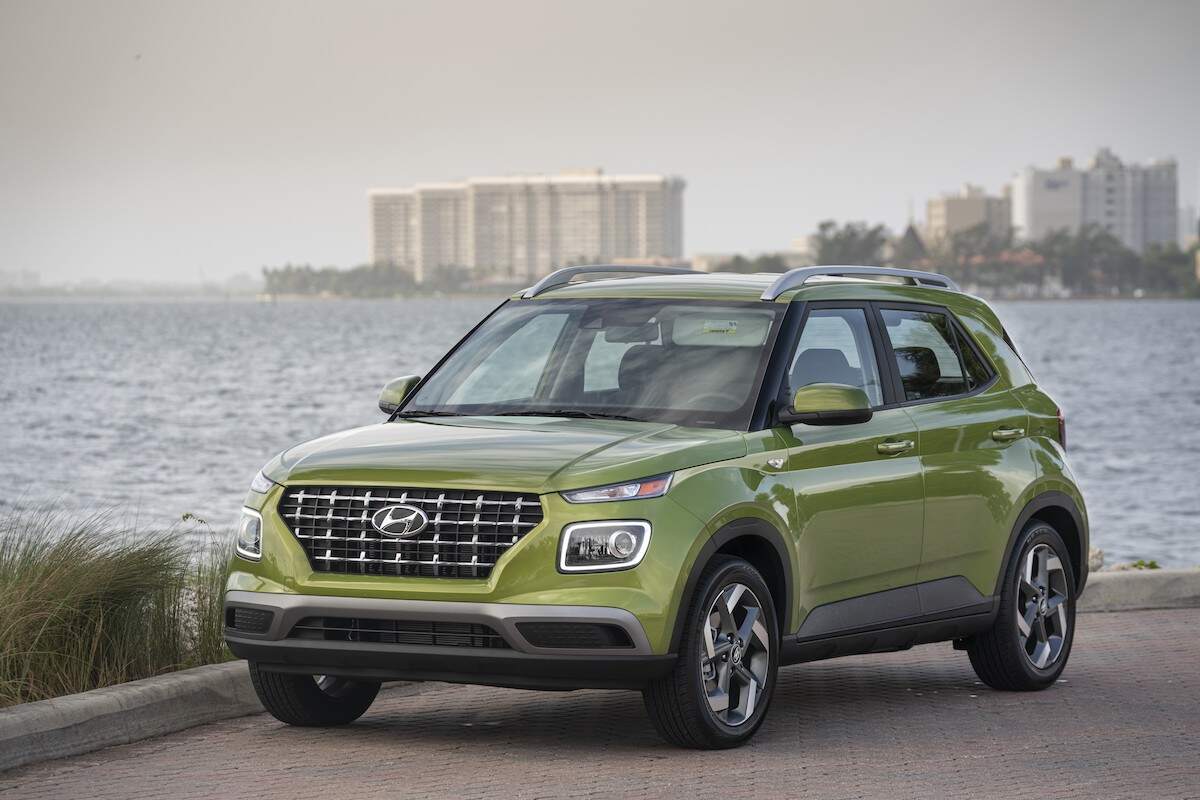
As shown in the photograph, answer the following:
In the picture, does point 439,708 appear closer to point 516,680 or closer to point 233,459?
point 516,680

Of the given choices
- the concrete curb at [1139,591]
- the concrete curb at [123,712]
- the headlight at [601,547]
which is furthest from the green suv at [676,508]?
the concrete curb at [1139,591]

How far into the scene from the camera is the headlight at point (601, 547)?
7.62m

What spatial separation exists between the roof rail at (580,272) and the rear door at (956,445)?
1.10m

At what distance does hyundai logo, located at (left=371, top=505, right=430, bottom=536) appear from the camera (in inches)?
305

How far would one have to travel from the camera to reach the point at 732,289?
909 cm

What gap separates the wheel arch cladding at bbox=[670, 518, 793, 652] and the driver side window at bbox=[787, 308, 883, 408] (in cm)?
78

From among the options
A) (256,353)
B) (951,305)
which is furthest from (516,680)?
(256,353)

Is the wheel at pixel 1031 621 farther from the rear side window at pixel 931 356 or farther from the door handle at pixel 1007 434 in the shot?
the rear side window at pixel 931 356

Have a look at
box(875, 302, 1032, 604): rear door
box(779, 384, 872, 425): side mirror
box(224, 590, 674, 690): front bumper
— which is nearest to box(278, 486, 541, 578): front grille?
box(224, 590, 674, 690): front bumper

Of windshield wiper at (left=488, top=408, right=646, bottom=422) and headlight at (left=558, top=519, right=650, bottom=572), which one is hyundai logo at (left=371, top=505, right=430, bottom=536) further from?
windshield wiper at (left=488, top=408, right=646, bottom=422)

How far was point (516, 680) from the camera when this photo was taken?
303 inches

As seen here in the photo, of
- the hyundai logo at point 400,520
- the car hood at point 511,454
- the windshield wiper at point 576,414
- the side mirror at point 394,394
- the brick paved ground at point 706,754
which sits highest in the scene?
the side mirror at point 394,394

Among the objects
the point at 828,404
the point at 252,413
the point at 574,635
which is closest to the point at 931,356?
the point at 828,404

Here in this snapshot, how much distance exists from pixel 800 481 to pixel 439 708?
2.22m
